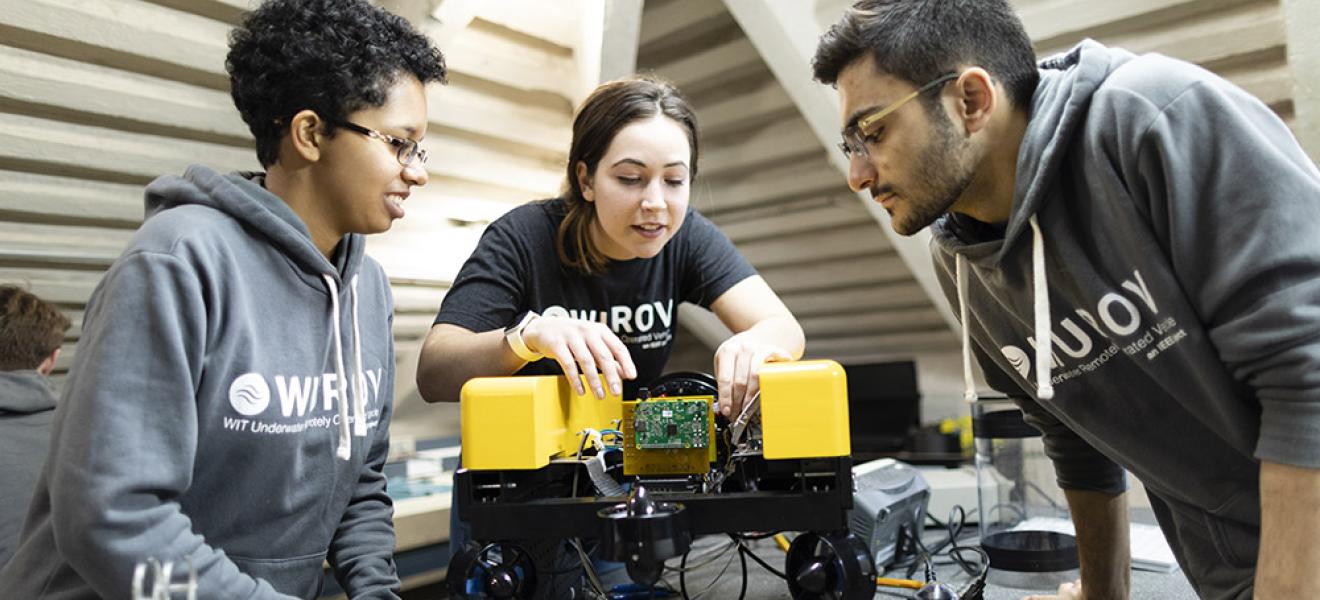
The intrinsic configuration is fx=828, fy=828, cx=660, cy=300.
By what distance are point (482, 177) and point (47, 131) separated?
1205mm

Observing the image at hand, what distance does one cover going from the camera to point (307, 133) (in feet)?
3.43

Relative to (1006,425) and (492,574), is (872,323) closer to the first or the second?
(1006,425)

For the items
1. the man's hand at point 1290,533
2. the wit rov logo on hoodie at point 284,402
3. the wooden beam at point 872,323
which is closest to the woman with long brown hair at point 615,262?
the wit rov logo on hoodie at point 284,402

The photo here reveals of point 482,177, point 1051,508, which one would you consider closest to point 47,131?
point 482,177

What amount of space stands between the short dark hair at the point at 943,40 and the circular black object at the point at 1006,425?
1038mm

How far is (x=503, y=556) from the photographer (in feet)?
2.75

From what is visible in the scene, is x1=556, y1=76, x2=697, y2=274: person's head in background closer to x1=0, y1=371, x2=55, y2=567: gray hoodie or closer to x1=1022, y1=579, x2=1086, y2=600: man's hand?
x1=1022, y1=579, x2=1086, y2=600: man's hand

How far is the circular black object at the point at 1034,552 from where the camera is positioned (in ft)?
5.41

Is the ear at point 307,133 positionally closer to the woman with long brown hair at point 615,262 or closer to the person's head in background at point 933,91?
the woman with long brown hair at point 615,262

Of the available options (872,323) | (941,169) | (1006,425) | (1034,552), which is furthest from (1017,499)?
(941,169)

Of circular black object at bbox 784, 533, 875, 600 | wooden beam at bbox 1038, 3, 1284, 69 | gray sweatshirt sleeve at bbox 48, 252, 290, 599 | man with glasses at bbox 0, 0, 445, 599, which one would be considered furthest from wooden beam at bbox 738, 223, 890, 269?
gray sweatshirt sleeve at bbox 48, 252, 290, 599

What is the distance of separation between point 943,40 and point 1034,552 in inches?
44.3

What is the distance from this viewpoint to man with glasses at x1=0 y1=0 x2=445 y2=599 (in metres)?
0.78

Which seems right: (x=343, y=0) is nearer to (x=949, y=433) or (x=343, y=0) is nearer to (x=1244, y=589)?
(x=1244, y=589)
